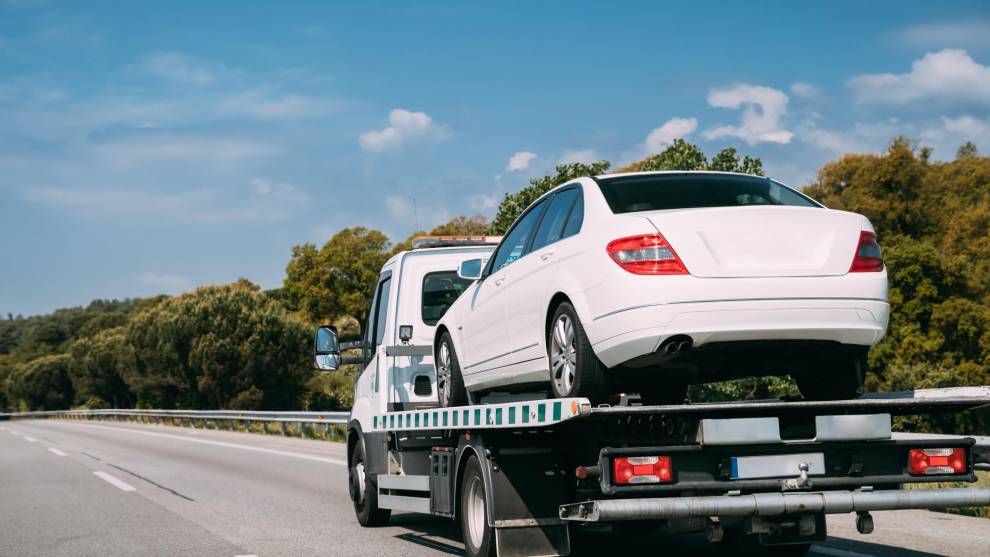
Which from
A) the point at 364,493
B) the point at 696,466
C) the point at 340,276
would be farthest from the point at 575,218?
the point at 340,276

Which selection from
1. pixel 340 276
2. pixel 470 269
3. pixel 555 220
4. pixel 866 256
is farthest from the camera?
pixel 340 276

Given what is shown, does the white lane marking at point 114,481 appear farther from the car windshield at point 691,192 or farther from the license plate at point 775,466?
the license plate at point 775,466

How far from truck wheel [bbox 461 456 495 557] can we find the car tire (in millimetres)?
2095

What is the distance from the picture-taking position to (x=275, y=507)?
12.0 meters

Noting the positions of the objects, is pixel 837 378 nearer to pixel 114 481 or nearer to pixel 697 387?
pixel 114 481

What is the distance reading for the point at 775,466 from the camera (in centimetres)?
583

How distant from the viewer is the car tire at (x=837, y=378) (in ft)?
21.0

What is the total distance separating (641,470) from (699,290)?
38.3 inches

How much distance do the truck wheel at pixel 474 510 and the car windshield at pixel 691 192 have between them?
1933mm

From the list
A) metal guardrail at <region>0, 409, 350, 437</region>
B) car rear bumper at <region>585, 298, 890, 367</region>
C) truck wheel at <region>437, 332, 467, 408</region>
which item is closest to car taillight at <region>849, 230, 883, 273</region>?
car rear bumper at <region>585, 298, 890, 367</region>

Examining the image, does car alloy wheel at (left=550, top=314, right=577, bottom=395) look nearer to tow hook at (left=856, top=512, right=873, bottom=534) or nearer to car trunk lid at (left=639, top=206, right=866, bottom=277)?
car trunk lid at (left=639, top=206, right=866, bottom=277)

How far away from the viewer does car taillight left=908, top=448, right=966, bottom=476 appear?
20.0 feet

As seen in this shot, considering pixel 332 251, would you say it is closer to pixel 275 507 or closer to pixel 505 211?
pixel 505 211

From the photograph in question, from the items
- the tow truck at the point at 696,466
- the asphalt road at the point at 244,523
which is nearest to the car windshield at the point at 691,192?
the tow truck at the point at 696,466
